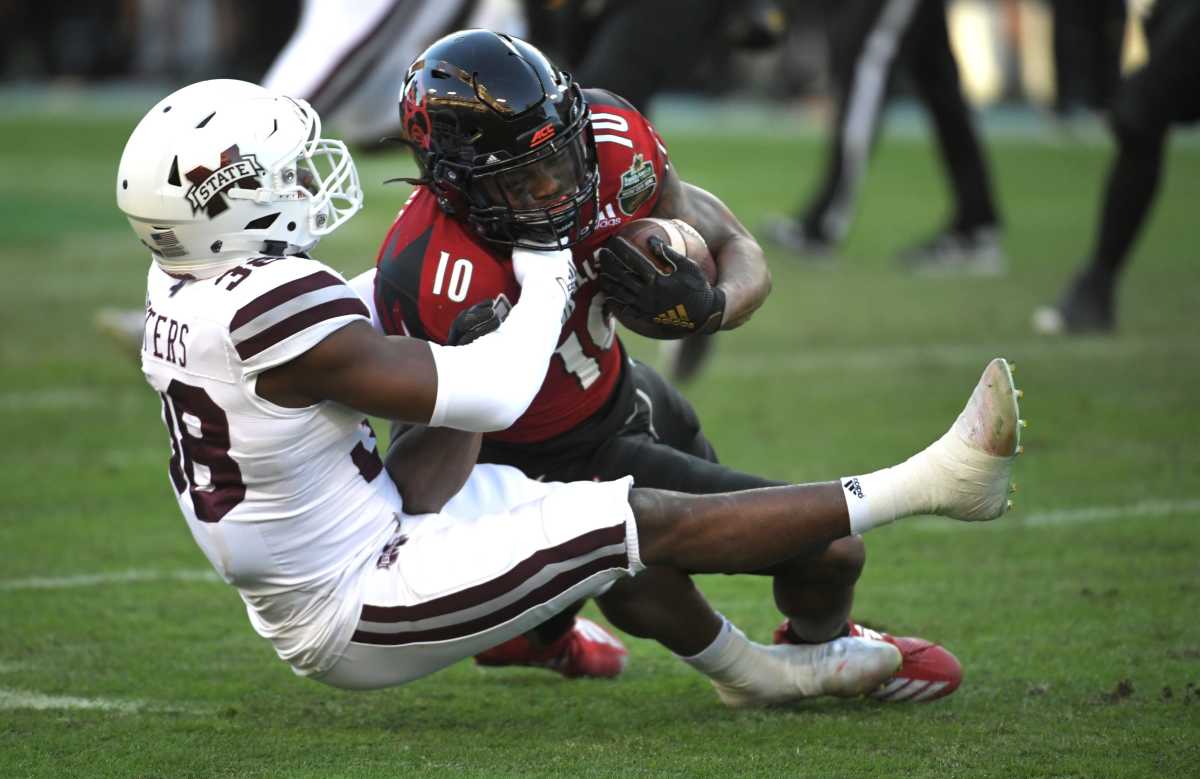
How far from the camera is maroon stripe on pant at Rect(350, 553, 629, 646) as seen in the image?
3.33 m

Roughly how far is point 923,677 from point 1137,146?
13.9ft

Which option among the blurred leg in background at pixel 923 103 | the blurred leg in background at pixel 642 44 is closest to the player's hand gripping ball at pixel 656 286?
the blurred leg in background at pixel 642 44

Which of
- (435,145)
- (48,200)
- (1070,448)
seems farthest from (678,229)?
(48,200)

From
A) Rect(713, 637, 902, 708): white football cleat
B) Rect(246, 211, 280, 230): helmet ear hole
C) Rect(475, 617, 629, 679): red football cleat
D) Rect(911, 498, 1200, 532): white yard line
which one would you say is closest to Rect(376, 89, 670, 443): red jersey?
Rect(246, 211, 280, 230): helmet ear hole

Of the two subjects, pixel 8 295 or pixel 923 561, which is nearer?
pixel 923 561

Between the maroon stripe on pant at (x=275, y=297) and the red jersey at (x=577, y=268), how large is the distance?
386 millimetres

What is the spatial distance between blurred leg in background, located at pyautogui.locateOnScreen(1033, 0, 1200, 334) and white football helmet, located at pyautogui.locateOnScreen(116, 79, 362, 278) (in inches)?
177

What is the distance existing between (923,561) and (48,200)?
10.6 m

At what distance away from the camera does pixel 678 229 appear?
12.5ft

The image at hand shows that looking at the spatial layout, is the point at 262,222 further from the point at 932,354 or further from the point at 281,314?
the point at 932,354

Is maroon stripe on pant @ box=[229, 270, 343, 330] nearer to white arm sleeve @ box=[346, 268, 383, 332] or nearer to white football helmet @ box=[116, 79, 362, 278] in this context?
white football helmet @ box=[116, 79, 362, 278]

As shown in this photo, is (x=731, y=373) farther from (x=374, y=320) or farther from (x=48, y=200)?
(x=48, y=200)

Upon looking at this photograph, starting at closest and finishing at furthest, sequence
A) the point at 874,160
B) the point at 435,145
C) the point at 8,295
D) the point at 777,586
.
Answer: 1. the point at 435,145
2. the point at 777,586
3. the point at 8,295
4. the point at 874,160

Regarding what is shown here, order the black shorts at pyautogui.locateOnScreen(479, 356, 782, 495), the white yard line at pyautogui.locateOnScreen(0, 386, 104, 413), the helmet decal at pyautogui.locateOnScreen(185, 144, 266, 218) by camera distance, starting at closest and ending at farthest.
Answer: the helmet decal at pyautogui.locateOnScreen(185, 144, 266, 218)
the black shorts at pyautogui.locateOnScreen(479, 356, 782, 495)
the white yard line at pyautogui.locateOnScreen(0, 386, 104, 413)
